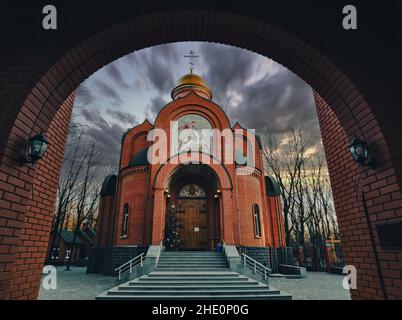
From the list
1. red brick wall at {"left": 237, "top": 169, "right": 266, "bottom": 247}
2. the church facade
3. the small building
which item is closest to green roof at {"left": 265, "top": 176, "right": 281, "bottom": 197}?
the church facade

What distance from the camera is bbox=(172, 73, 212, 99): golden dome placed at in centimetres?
2311

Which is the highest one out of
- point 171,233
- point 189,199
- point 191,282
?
point 189,199

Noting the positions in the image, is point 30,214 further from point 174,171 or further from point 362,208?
point 174,171

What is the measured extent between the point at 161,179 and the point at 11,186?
415 inches

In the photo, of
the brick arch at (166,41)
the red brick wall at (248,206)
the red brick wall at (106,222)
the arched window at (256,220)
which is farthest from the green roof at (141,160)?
the brick arch at (166,41)

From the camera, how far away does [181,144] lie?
1504 centimetres

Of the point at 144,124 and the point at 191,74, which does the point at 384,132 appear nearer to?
the point at 144,124

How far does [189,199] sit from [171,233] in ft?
7.84

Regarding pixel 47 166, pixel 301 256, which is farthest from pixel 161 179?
pixel 301 256

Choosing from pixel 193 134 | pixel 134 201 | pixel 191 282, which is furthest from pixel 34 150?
pixel 193 134

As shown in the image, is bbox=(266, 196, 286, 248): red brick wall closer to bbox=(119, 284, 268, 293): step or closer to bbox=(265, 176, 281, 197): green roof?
bbox=(265, 176, 281, 197): green roof

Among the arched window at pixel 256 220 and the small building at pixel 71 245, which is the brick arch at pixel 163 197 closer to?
the arched window at pixel 256 220

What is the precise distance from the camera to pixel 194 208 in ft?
48.4

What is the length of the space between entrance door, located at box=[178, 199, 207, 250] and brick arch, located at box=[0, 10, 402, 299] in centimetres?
1127
